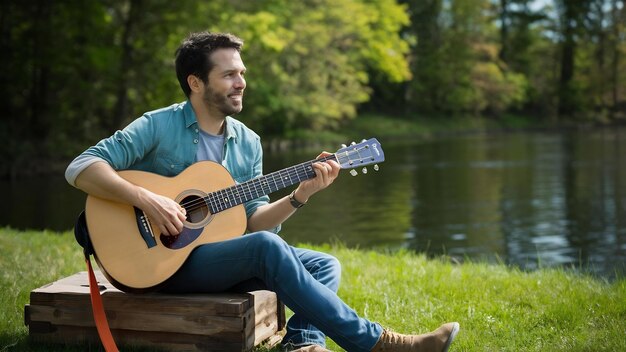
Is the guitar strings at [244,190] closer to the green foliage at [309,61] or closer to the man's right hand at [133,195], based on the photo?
the man's right hand at [133,195]

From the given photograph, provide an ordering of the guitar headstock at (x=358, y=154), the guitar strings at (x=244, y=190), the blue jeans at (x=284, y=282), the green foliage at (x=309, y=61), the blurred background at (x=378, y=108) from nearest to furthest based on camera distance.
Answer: the blue jeans at (x=284, y=282), the guitar strings at (x=244, y=190), the guitar headstock at (x=358, y=154), the blurred background at (x=378, y=108), the green foliage at (x=309, y=61)

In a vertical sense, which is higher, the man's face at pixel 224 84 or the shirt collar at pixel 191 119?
the man's face at pixel 224 84

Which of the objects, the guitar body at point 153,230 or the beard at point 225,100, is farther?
the beard at point 225,100

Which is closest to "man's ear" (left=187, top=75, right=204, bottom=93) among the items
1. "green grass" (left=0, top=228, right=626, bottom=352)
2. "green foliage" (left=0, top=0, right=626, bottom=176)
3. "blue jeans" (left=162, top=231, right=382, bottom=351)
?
"blue jeans" (left=162, top=231, right=382, bottom=351)

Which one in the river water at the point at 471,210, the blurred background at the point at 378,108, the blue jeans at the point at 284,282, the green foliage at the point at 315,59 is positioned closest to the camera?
the blue jeans at the point at 284,282

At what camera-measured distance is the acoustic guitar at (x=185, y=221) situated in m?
3.38

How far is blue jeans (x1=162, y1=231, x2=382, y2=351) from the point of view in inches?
128

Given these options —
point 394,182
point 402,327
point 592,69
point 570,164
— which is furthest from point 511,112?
point 402,327

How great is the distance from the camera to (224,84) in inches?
144

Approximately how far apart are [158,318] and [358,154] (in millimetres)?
1233

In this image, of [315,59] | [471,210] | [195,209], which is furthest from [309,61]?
[195,209]

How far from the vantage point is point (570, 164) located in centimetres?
1934

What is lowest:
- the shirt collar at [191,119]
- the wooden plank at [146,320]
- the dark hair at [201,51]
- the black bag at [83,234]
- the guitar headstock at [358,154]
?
the wooden plank at [146,320]

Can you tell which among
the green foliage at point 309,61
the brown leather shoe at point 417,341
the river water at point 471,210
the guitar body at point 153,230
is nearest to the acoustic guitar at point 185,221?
the guitar body at point 153,230
